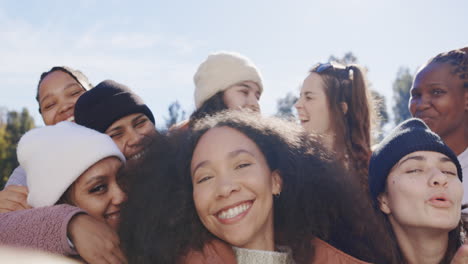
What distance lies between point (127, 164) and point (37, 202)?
580 millimetres

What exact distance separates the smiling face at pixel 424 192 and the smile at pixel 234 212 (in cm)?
100

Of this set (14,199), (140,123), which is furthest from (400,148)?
(14,199)

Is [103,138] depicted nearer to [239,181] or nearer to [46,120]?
[239,181]

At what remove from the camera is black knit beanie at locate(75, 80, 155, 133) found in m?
3.63

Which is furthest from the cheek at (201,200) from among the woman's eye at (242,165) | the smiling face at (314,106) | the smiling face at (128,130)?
the smiling face at (314,106)

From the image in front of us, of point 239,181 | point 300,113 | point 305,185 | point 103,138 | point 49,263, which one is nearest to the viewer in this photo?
point 49,263

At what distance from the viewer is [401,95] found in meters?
42.7

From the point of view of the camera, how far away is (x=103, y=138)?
3.07m

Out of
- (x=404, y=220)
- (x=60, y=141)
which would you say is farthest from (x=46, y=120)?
(x=404, y=220)

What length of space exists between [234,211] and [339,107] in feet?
7.47

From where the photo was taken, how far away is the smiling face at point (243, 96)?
4145 millimetres

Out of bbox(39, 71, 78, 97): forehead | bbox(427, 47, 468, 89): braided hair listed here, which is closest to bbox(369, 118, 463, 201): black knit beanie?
bbox(427, 47, 468, 89): braided hair

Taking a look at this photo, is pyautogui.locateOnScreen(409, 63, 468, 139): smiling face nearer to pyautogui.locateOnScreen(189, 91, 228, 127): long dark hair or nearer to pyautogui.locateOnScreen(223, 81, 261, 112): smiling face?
pyautogui.locateOnScreen(223, 81, 261, 112): smiling face

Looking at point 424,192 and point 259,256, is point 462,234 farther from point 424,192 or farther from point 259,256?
point 259,256
